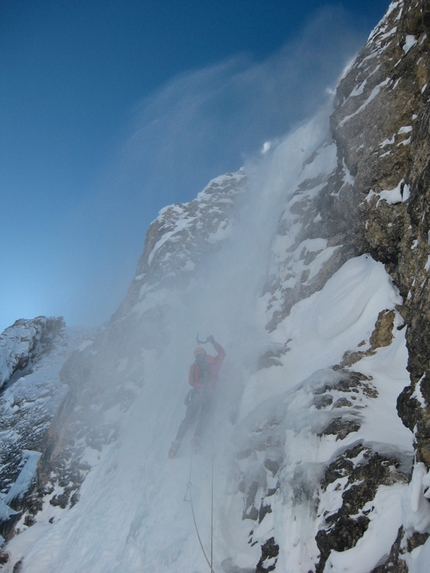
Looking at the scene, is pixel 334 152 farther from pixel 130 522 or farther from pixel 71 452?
pixel 71 452

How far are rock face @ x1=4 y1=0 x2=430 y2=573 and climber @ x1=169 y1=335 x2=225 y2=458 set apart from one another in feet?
3.12

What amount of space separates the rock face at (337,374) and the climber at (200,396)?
950 millimetres

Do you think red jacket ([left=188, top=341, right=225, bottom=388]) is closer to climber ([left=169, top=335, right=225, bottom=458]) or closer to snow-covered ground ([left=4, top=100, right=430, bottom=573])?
climber ([left=169, top=335, right=225, bottom=458])

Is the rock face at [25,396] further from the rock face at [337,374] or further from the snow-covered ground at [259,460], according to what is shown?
the snow-covered ground at [259,460]

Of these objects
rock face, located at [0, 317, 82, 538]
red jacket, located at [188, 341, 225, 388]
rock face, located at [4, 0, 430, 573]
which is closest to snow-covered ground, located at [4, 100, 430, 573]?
rock face, located at [4, 0, 430, 573]

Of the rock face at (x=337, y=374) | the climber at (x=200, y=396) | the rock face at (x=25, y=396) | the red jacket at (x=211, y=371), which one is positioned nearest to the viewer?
the rock face at (x=337, y=374)

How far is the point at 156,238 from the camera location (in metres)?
40.6

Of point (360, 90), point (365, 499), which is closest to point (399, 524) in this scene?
point (365, 499)

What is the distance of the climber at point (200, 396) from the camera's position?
427 inches

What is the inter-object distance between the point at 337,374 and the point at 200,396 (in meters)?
4.99

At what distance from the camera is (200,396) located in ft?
37.3

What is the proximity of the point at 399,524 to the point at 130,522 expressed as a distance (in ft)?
26.9

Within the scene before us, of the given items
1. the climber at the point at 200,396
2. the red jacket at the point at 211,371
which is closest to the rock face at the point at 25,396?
the climber at the point at 200,396

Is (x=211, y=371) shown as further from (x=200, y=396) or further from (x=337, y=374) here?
(x=337, y=374)
